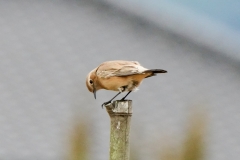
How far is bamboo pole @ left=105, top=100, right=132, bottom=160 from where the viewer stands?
3.89m

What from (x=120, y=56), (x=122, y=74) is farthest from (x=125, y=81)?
(x=120, y=56)

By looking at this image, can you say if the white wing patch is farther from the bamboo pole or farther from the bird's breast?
the bamboo pole

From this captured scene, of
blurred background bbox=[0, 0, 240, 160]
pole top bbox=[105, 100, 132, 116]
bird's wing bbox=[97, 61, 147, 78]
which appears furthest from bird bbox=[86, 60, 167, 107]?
blurred background bbox=[0, 0, 240, 160]

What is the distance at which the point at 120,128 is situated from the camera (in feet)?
12.8

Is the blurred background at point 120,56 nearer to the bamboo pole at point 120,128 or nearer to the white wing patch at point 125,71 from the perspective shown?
the white wing patch at point 125,71

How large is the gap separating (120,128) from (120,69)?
3.72 ft

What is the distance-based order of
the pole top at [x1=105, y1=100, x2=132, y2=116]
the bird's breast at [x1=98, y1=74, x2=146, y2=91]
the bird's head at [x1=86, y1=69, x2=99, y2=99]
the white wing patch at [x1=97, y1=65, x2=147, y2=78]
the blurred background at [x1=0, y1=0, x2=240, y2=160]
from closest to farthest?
the pole top at [x1=105, y1=100, x2=132, y2=116] < the white wing patch at [x1=97, y1=65, x2=147, y2=78] < the bird's breast at [x1=98, y1=74, x2=146, y2=91] < the bird's head at [x1=86, y1=69, x2=99, y2=99] < the blurred background at [x1=0, y1=0, x2=240, y2=160]

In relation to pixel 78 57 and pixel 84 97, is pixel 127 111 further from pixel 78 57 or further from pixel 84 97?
pixel 78 57

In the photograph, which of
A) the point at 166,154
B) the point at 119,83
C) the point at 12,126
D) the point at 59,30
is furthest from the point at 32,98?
the point at 166,154

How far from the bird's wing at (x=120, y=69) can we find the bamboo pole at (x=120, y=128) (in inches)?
35.5

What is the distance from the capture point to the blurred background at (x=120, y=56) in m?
8.14

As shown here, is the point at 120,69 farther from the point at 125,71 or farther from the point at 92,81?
the point at 92,81

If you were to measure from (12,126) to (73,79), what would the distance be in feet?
3.34

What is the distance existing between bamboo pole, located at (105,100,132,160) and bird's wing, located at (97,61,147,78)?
0.90 metres
